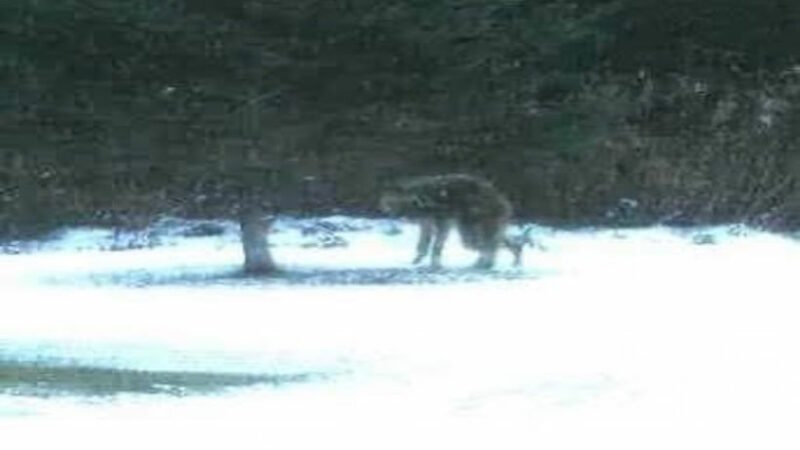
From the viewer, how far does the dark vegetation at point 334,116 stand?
1662 cm

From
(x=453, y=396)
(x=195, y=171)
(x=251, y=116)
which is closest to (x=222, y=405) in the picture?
(x=453, y=396)

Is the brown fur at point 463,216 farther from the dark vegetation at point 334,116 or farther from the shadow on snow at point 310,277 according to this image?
the dark vegetation at point 334,116

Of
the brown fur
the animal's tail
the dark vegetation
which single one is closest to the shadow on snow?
the brown fur

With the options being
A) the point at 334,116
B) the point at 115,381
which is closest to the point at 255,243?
the point at 334,116

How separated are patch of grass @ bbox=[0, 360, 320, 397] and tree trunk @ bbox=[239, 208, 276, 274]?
615 cm

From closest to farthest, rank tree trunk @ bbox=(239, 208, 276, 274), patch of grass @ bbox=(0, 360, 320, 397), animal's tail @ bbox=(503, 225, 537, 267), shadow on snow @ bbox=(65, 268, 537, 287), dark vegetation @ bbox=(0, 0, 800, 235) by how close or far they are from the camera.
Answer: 1. patch of grass @ bbox=(0, 360, 320, 397)
2. shadow on snow @ bbox=(65, 268, 537, 287)
3. dark vegetation @ bbox=(0, 0, 800, 235)
4. tree trunk @ bbox=(239, 208, 276, 274)
5. animal's tail @ bbox=(503, 225, 537, 267)

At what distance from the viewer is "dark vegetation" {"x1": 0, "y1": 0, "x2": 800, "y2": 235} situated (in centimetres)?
A: 1662

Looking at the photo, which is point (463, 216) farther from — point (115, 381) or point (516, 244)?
point (115, 381)

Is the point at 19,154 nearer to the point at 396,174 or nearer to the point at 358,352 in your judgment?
the point at 396,174

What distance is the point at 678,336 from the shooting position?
11656 millimetres

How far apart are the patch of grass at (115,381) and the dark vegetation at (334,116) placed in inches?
244

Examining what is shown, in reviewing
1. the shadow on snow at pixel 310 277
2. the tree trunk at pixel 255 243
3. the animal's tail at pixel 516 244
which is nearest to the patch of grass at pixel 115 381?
the shadow on snow at pixel 310 277

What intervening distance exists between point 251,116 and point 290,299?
2862mm

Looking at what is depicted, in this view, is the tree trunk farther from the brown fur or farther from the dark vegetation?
the brown fur
